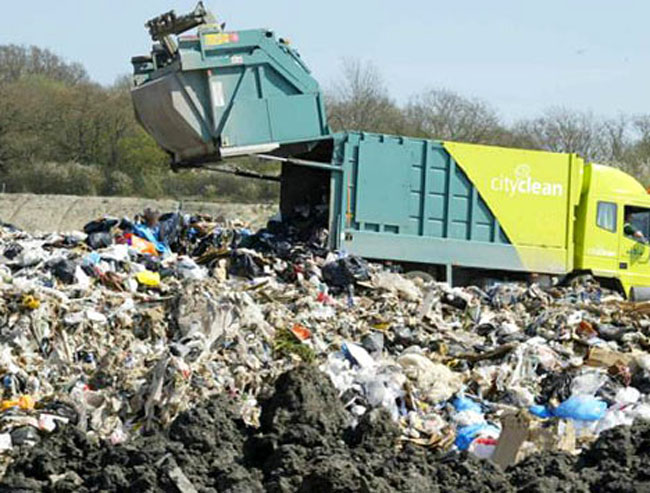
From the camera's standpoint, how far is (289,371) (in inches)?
285

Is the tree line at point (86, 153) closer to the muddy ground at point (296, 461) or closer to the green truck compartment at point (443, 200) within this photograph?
the green truck compartment at point (443, 200)

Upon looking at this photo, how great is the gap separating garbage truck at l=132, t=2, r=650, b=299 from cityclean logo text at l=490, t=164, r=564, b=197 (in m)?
0.02

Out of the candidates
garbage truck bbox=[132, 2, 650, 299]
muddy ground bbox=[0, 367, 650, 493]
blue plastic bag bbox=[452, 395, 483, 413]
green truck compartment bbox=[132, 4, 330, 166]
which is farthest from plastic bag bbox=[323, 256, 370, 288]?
muddy ground bbox=[0, 367, 650, 493]

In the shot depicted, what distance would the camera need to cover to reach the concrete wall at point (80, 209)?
91.2ft

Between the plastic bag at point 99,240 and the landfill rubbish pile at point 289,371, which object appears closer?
the landfill rubbish pile at point 289,371

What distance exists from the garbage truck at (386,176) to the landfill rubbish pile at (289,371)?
0.68 meters

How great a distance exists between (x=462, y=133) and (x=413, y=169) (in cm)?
2216

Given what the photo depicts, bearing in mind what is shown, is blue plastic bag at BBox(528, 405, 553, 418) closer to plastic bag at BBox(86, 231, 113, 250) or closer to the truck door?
plastic bag at BBox(86, 231, 113, 250)

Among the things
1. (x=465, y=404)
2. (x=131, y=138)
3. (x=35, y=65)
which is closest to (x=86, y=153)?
(x=131, y=138)

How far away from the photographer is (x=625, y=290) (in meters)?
16.7

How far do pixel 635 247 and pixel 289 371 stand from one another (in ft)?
34.9

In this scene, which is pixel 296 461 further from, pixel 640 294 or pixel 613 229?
pixel 613 229

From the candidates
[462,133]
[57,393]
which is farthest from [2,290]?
[462,133]

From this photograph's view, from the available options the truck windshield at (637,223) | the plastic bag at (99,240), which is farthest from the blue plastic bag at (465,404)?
the truck windshield at (637,223)
